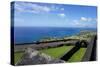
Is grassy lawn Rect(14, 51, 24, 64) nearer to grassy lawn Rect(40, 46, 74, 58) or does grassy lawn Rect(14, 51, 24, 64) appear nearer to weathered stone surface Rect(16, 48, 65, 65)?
weathered stone surface Rect(16, 48, 65, 65)

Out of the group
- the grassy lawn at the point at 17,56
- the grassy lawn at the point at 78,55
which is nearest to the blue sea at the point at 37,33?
the grassy lawn at the point at 17,56

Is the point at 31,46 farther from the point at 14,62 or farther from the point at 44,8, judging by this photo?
the point at 44,8

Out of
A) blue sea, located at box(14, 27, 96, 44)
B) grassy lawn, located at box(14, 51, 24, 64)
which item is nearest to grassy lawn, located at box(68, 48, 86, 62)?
blue sea, located at box(14, 27, 96, 44)

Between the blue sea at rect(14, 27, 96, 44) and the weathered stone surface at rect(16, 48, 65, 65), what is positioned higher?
the blue sea at rect(14, 27, 96, 44)

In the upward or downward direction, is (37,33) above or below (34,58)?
above

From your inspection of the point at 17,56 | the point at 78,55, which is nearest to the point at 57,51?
the point at 78,55

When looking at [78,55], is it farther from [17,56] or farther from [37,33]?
[17,56]
